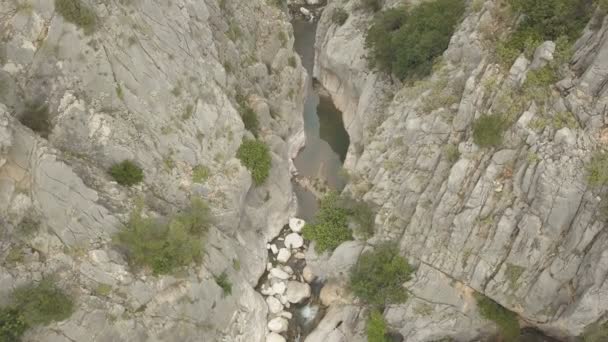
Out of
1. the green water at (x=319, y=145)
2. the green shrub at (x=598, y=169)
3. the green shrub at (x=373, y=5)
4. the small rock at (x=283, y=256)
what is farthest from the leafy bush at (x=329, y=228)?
the green shrub at (x=373, y=5)

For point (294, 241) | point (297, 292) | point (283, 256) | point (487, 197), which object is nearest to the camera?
point (487, 197)

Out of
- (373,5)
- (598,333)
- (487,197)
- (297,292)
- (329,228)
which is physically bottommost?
(297,292)

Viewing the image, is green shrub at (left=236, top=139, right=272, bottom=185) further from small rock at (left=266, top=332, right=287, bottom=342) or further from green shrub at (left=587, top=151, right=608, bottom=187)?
green shrub at (left=587, top=151, right=608, bottom=187)

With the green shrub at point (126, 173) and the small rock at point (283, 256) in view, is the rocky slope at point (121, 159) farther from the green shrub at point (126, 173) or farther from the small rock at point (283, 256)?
the small rock at point (283, 256)

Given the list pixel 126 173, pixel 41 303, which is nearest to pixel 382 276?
pixel 126 173

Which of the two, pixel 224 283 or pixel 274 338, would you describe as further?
pixel 274 338

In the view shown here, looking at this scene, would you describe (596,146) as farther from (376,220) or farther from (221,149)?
(221,149)

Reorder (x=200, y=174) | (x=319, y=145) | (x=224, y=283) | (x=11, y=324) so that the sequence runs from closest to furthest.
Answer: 1. (x=11, y=324)
2. (x=224, y=283)
3. (x=200, y=174)
4. (x=319, y=145)

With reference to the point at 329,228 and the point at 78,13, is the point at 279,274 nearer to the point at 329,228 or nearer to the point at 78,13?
the point at 329,228
